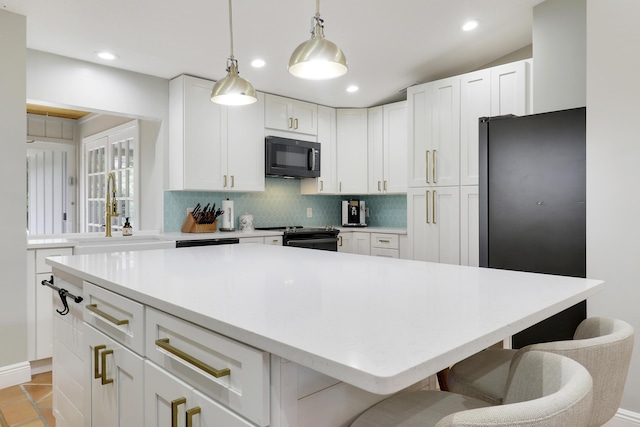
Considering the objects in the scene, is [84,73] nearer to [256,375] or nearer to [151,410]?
[151,410]

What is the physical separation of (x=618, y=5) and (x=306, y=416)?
2444mm

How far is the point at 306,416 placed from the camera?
833 millimetres

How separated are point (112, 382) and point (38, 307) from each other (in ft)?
6.75

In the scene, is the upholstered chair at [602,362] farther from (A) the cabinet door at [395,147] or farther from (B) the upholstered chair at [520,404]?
(A) the cabinet door at [395,147]

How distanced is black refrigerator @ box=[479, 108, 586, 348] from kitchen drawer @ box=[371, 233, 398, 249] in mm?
1898

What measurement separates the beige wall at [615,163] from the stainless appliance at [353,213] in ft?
10.6

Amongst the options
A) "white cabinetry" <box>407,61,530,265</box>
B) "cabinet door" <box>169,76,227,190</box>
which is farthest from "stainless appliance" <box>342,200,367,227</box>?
"cabinet door" <box>169,76,227,190</box>

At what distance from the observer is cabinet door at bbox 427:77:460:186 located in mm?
3777

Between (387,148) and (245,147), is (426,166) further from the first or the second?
(245,147)

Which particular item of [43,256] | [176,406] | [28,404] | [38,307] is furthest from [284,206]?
[176,406]

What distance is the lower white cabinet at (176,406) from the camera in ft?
2.90

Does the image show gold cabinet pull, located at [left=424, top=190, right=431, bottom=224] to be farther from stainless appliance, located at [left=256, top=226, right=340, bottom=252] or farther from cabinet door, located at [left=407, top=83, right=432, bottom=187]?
stainless appliance, located at [left=256, top=226, right=340, bottom=252]

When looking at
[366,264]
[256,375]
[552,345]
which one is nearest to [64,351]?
[366,264]

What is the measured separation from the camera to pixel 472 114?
367 centimetres
